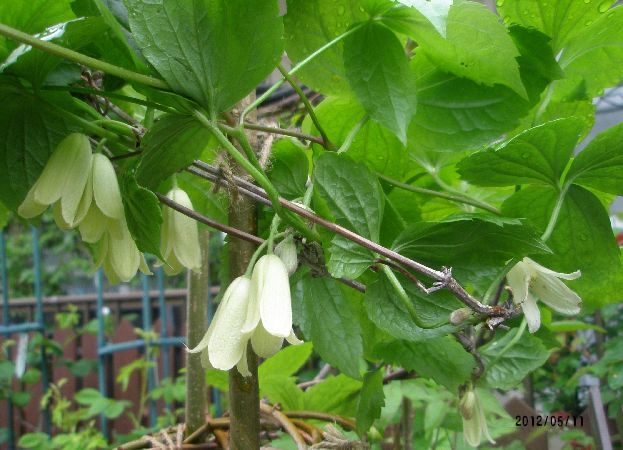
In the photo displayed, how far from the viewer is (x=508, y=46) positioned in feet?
1.19

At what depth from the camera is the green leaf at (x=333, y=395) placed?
2.09 ft

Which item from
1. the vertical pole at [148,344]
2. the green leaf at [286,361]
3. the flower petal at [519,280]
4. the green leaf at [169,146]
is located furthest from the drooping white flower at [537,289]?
the vertical pole at [148,344]

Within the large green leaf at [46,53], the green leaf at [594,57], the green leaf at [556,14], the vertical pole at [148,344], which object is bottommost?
Result: the vertical pole at [148,344]

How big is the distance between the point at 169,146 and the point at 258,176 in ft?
0.21

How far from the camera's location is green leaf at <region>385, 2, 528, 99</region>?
1.17 ft

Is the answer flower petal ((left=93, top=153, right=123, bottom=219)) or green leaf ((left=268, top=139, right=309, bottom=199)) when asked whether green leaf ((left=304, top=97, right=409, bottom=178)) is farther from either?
flower petal ((left=93, top=153, right=123, bottom=219))

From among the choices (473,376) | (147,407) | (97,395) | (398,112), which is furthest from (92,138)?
(147,407)

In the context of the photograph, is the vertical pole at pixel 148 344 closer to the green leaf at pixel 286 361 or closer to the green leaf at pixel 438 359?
the green leaf at pixel 286 361

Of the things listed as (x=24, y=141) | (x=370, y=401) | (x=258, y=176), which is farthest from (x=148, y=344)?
(x=258, y=176)

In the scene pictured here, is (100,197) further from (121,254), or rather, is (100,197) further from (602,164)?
(602,164)

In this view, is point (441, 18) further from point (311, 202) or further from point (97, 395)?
point (97, 395)

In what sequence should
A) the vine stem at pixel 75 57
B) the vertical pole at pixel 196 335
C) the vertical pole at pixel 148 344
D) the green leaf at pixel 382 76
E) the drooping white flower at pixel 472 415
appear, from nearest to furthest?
1. the vine stem at pixel 75 57
2. the green leaf at pixel 382 76
3. the drooping white flower at pixel 472 415
4. the vertical pole at pixel 196 335
5. the vertical pole at pixel 148 344

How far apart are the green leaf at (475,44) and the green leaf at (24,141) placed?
21 cm

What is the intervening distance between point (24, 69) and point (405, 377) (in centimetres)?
51
